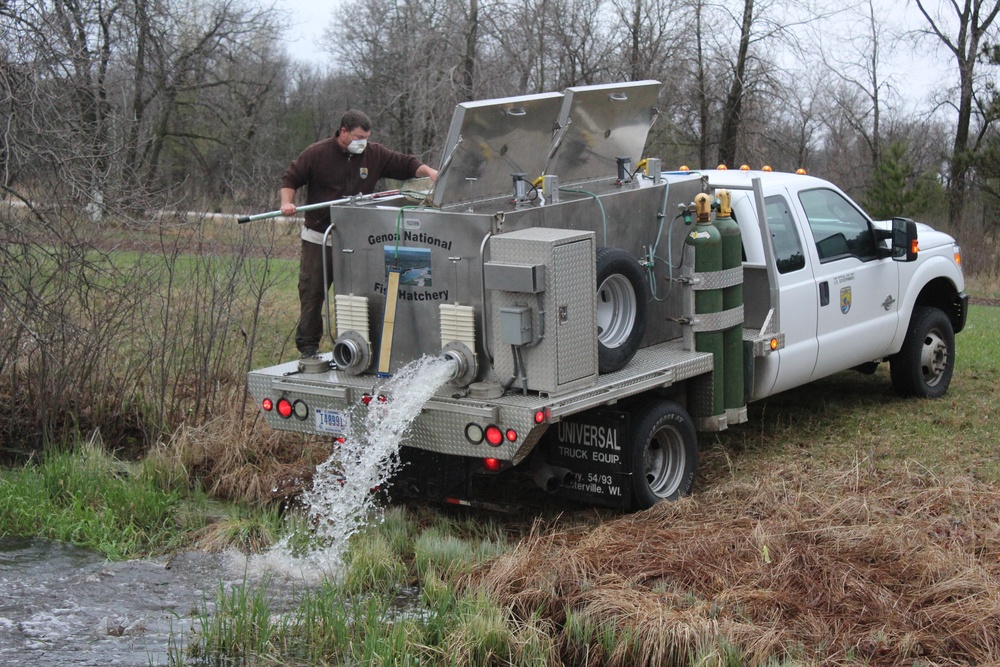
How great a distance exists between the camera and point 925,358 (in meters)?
9.63

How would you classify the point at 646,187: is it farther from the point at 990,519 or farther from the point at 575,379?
the point at 990,519

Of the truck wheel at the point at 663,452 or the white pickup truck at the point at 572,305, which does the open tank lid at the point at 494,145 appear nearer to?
the white pickup truck at the point at 572,305

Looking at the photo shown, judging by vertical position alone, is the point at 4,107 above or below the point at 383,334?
above

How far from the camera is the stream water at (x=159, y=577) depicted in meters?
5.55

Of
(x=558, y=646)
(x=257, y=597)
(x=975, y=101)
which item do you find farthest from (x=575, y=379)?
(x=975, y=101)

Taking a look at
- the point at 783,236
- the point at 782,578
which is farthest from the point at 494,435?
the point at 783,236

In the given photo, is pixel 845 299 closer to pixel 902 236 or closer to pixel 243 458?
pixel 902 236

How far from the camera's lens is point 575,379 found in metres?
6.50

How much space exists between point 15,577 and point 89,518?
868 mm

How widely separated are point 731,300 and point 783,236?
3.21 ft

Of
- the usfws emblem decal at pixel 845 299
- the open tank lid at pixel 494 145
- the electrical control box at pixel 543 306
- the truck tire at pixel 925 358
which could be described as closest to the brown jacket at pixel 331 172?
the open tank lid at pixel 494 145

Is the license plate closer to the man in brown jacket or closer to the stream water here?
the stream water

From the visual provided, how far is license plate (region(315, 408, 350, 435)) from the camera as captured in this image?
22.4 ft

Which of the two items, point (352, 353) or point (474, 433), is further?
point (352, 353)
